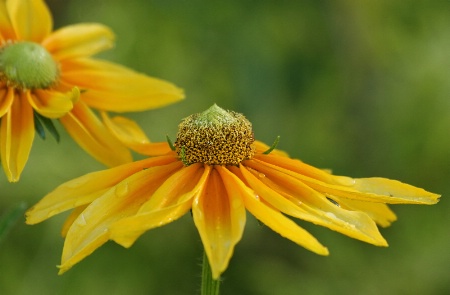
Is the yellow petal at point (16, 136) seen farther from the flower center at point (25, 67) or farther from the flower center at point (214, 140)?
the flower center at point (214, 140)

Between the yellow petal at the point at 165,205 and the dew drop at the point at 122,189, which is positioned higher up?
the yellow petal at the point at 165,205

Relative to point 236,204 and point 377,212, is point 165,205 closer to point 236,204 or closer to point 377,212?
point 236,204

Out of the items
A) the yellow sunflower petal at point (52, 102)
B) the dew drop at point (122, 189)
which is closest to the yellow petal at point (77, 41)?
the yellow sunflower petal at point (52, 102)

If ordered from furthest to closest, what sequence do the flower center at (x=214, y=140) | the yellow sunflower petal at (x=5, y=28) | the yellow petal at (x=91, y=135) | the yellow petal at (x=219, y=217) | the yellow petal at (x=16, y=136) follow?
the yellow sunflower petal at (x=5, y=28) < the yellow petal at (x=91, y=135) < the yellow petal at (x=16, y=136) < the flower center at (x=214, y=140) < the yellow petal at (x=219, y=217)

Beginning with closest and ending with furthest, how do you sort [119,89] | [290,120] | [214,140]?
[214,140]
[119,89]
[290,120]

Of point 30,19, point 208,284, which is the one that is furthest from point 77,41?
point 208,284

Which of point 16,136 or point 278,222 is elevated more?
point 278,222
